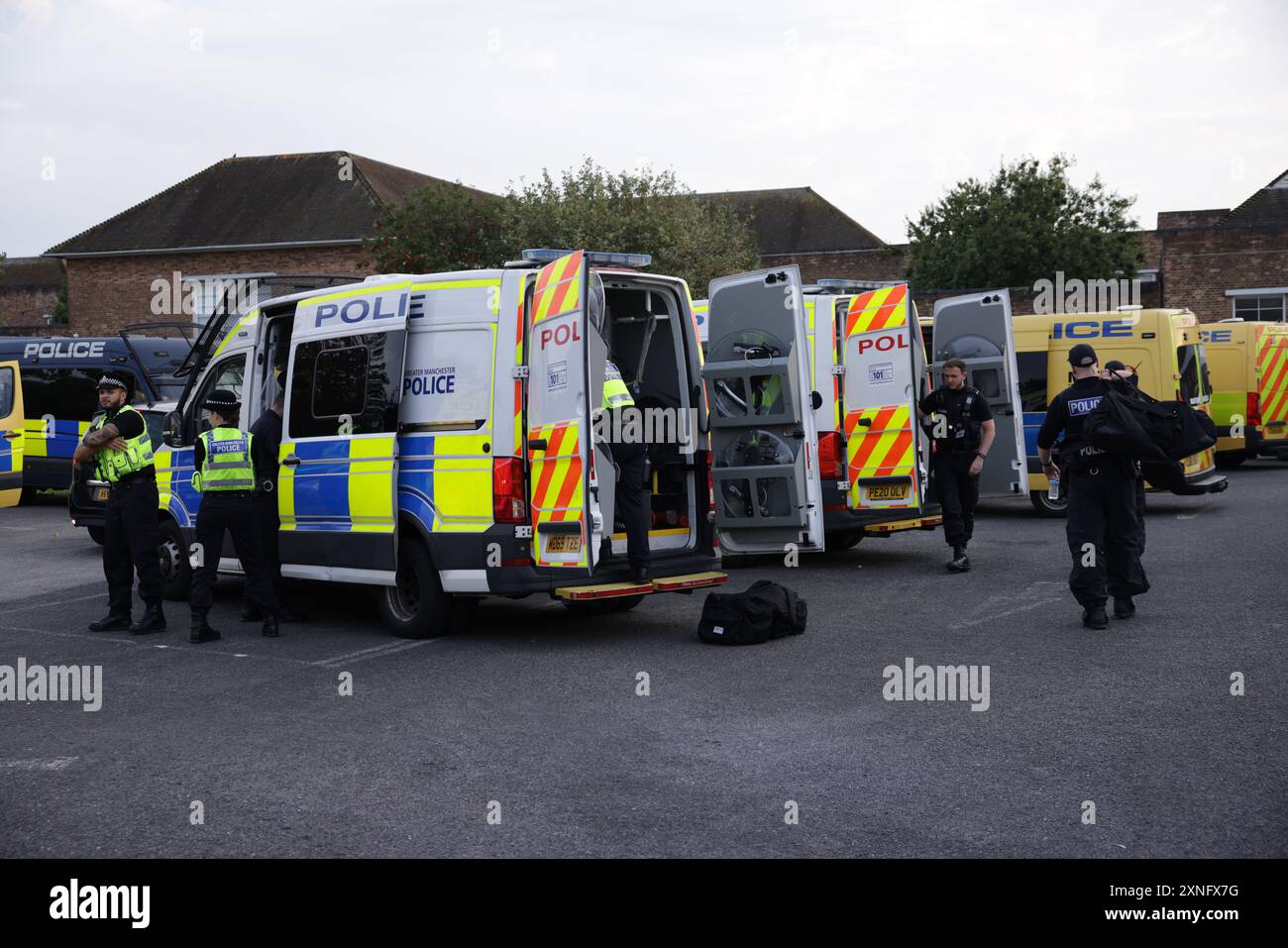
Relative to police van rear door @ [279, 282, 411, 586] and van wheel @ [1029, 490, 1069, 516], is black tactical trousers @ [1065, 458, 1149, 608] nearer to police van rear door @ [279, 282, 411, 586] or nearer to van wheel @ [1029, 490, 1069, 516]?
police van rear door @ [279, 282, 411, 586]

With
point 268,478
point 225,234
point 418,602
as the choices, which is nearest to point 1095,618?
point 418,602

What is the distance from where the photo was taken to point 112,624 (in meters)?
9.61

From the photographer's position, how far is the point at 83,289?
44.3 meters

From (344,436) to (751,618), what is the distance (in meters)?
3.13

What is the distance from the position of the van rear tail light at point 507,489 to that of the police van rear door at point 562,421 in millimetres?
78

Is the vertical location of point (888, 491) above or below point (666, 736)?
above

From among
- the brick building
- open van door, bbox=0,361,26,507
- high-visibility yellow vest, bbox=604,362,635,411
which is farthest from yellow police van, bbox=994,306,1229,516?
the brick building

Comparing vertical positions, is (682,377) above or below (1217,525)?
above

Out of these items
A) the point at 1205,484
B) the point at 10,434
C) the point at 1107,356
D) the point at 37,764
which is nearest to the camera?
the point at 37,764

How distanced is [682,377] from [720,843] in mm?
5229

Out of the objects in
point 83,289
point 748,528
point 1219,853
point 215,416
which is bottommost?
point 1219,853

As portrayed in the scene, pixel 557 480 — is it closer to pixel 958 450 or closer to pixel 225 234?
pixel 958 450
